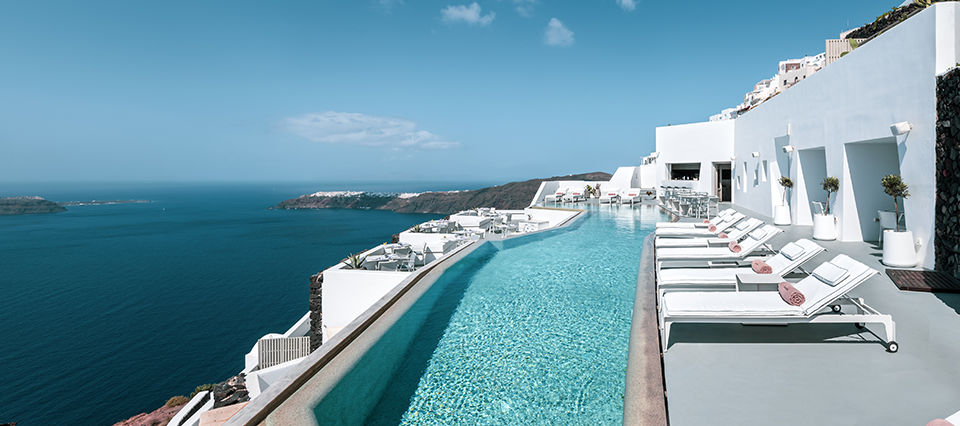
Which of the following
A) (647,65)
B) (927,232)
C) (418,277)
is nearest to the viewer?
(927,232)

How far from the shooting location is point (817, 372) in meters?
2.60

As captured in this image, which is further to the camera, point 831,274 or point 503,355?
point 503,355

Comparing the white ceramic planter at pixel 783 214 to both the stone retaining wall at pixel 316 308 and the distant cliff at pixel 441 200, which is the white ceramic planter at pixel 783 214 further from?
the distant cliff at pixel 441 200

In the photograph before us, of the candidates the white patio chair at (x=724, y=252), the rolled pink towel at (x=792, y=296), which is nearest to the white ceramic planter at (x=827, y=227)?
the white patio chair at (x=724, y=252)

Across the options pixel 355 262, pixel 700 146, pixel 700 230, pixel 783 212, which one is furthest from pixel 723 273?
pixel 700 146

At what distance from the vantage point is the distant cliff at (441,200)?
72.8 m

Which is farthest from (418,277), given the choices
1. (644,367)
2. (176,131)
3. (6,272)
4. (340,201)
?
(176,131)

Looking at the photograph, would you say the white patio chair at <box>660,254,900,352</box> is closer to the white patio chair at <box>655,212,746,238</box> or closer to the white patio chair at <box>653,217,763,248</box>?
the white patio chair at <box>653,217,763,248</box>

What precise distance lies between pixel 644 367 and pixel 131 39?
9291 cm

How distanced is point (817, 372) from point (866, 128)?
17.8 feet

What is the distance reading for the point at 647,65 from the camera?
1389 inches

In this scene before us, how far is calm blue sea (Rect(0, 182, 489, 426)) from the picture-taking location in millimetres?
17453

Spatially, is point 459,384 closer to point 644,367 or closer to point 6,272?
point 644,367

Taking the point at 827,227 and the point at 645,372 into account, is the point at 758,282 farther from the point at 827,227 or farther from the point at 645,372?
the point at 827,227
